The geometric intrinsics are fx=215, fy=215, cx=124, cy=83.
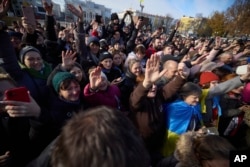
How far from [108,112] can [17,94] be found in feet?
2.54

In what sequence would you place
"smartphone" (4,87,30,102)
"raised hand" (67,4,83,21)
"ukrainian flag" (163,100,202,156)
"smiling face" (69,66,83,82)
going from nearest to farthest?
"smartphone" (4,87,30,102) → "ukrainian flag" (163,100,202,156) → "smiling face" (69,66,83,82) → "raised hand" (67,4,83,21)

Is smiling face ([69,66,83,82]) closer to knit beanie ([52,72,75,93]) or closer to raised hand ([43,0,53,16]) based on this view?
knit beanie ([52,72,75,93])

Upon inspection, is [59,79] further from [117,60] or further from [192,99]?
[117,60]

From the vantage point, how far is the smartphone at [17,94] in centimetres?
131

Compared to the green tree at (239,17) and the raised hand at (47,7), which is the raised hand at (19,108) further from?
the green tree at (239,17)

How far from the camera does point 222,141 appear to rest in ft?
5.74

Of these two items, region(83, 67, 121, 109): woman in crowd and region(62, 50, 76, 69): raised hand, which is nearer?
region(83, 67, 121, 109): woman in crowd

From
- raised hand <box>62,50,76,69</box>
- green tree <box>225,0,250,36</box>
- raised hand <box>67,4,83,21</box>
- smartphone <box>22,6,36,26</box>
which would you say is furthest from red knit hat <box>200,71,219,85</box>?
green tree <box>225,0,250,36</box>

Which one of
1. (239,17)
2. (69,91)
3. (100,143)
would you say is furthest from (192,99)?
(239,17)

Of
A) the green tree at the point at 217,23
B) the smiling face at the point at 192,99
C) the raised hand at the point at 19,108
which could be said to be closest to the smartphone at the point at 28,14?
the raised hand at the point at 19,108

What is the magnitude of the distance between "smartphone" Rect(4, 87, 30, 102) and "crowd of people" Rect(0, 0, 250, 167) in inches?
1.2

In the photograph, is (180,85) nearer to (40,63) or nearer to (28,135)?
(28,135)

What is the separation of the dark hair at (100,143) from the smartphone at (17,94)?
0.65 m

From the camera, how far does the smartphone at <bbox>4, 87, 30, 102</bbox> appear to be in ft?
4.31
